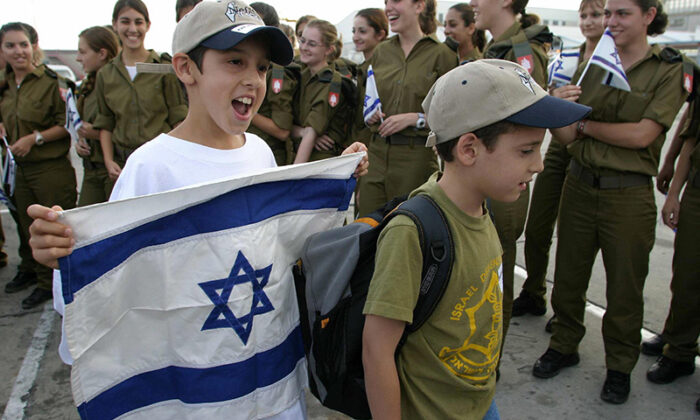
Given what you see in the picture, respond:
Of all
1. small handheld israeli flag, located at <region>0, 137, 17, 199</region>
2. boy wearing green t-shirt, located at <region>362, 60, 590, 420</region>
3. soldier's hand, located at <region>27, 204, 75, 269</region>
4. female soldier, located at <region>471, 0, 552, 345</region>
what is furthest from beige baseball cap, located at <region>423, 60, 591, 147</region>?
small handheld israeli flag, located at <region>0, 137, 17, 199</region>

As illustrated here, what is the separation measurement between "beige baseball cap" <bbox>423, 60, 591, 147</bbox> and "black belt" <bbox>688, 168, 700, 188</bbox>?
7.04 ft

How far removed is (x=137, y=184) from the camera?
1518mm

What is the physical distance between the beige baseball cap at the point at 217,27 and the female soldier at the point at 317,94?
119 inches

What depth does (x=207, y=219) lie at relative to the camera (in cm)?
144

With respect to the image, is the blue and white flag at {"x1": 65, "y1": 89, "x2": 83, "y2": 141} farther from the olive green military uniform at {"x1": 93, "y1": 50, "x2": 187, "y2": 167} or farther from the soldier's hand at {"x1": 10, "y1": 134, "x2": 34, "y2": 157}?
the olive green military uniform at {"x1": 93, "y1": 50, "x2": 187, "y2": 167}

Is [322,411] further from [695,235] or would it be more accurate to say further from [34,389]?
[695,235]

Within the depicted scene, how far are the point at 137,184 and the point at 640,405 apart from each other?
3044 mm

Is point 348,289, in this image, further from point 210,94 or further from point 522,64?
point 522,64

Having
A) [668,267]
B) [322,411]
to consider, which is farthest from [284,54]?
[668,267]

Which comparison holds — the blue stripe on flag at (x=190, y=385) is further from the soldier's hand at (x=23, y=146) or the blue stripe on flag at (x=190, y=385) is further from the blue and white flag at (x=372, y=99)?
the soldier's hand at (x=23, y=146)

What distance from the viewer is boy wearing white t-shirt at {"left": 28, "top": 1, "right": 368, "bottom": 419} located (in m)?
1.51

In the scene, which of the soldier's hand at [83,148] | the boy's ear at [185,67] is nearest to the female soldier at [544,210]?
the boy's ear at [185,67]

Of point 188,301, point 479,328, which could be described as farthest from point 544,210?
point 188,301

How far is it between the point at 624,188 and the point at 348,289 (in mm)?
2210
